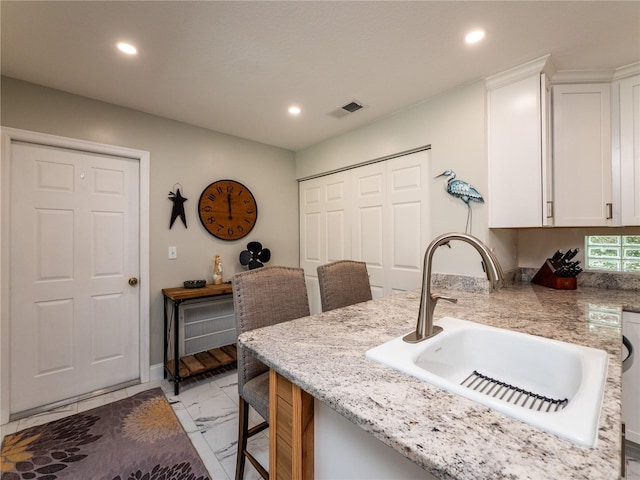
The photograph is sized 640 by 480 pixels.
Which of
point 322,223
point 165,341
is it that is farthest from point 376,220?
point 165,341

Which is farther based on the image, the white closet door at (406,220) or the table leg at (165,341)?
the table leg at (165,341)

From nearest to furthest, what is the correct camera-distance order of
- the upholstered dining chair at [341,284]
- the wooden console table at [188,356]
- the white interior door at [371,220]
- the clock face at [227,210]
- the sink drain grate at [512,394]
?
the sink drain grate at [512,394] < the upholstered dining chair at [341,284] < the wooden console table at [188,356] < the white interior door at [371,220] < the clock face at [227,210]

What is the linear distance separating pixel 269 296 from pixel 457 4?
1.72m

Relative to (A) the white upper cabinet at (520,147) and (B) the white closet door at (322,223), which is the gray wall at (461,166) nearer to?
(A) the white upper cabinet at (520,147)

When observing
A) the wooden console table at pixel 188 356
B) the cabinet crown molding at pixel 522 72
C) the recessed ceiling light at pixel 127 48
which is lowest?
the wooden console table at pixel 188 356

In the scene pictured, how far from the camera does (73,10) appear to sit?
1371 mm

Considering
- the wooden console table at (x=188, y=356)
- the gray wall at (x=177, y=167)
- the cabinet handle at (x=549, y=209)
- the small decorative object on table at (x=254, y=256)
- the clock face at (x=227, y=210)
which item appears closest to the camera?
the cabinet handle at (x=549, y=209)

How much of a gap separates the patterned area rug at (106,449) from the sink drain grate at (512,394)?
153 cm

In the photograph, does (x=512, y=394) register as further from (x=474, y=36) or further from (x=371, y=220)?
(x=371, y=220)

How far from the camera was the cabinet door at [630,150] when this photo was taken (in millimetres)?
1780

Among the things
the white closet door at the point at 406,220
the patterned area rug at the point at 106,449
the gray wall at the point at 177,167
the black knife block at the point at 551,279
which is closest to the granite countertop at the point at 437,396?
the black knife block at the point at 551,279

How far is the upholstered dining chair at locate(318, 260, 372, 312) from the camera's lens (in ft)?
5.65

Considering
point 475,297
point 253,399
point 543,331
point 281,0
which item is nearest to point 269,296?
point 253,399

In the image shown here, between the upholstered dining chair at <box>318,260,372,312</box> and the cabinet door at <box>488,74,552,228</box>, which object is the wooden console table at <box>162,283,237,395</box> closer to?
the upholstered dining chair at <box>318,260,372,312</box>
